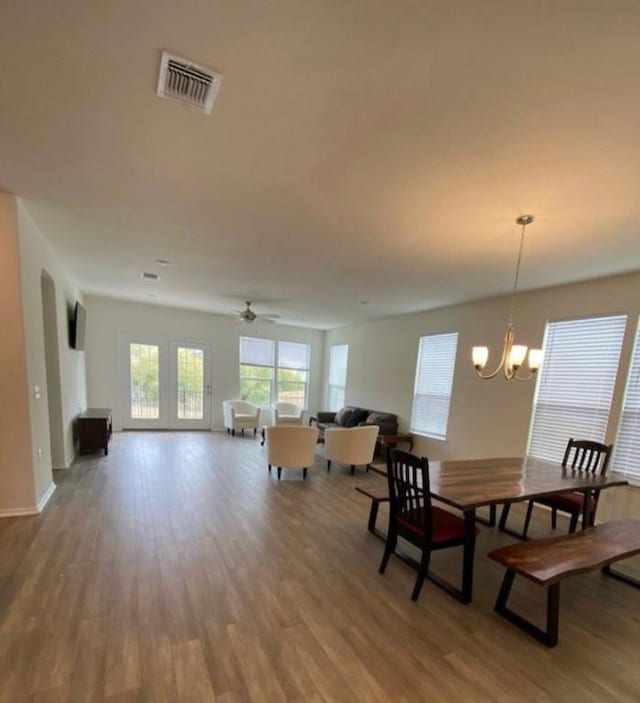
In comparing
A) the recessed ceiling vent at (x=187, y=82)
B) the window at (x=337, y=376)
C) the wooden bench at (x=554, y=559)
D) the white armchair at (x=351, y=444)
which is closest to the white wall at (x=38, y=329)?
the recessed ceiling vent at (x=187, y=82)

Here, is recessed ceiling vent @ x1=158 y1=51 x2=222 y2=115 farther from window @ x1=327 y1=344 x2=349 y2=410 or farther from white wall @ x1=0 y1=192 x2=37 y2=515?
window @ x1=327 y1=344 x2=349 y2=410

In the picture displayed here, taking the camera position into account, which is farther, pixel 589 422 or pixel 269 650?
pixel 589 422

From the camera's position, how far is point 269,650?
70.9 inches

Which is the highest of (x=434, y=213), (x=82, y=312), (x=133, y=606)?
(x=434, y=213)

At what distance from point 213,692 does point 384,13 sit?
9.47 ft

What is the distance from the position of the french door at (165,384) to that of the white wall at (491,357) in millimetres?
3914

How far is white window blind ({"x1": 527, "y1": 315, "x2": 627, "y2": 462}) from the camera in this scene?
3629 millimetres

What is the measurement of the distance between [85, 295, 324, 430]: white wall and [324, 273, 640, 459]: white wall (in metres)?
3.12

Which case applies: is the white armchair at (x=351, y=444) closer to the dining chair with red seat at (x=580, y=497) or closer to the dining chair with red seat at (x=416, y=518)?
the dining chair with red seat at (x=580, y=497)

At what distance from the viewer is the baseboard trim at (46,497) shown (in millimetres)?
3200

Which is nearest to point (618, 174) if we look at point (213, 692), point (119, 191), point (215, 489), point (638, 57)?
point (638, 57)

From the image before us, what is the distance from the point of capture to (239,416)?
23.4 feet

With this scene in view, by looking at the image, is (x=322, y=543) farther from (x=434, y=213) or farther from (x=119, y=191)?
(x=119, y=191)

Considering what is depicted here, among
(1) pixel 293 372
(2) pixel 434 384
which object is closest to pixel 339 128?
(2) pixel 434 384
